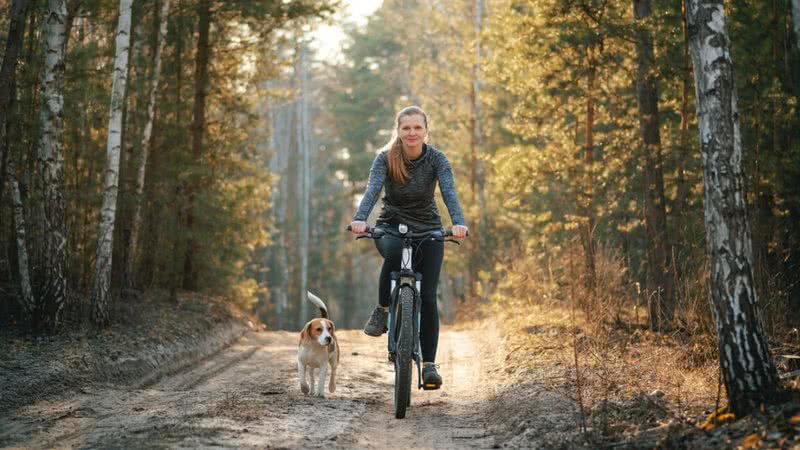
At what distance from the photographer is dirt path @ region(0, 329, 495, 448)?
533 cm

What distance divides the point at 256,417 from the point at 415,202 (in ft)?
7.41

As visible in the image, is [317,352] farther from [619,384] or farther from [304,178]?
[304,178]

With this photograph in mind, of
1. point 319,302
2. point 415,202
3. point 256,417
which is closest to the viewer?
point 256,417

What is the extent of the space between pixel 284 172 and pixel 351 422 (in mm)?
40999

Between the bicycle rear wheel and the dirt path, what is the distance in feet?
0.72

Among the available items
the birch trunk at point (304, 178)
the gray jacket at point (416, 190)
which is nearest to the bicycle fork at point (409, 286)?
the gray jacket at point (416, 190)

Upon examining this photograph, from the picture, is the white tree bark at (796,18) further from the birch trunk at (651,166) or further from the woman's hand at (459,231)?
the woman's hand at (459,231)

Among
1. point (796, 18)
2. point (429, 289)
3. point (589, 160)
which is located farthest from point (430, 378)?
point (796, 18)

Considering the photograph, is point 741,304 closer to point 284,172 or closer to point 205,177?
point 205,177

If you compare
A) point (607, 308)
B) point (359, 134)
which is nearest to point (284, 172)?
point (359, 134)

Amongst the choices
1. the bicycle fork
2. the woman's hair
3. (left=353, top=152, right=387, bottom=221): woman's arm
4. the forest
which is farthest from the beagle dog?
the forest

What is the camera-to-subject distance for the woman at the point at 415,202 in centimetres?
652

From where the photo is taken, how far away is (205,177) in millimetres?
16250

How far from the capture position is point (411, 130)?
653 cm
